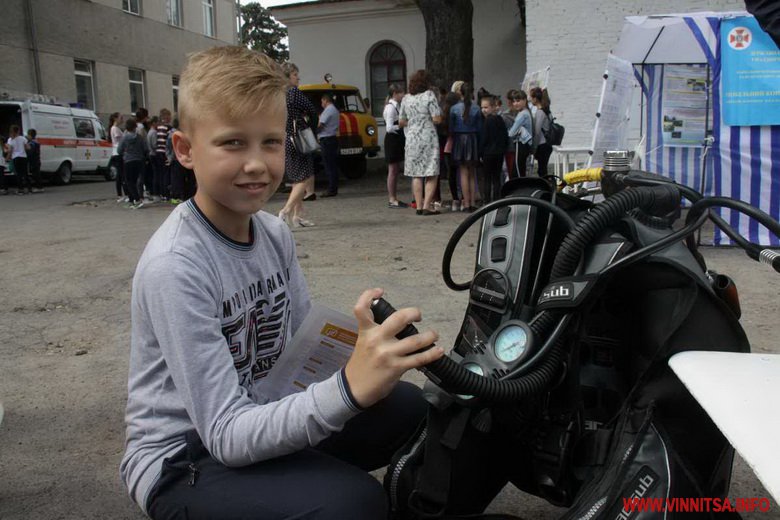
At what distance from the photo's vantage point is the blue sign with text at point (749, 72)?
5.88 metres

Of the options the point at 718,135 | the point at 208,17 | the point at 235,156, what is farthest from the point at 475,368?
the point at 208,17

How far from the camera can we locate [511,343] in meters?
1.44

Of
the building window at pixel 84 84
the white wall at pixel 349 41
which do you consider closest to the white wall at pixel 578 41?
the white wall at pixel 349 41

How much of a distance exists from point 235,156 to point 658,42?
7583mm

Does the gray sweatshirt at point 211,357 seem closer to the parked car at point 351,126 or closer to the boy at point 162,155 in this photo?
the boy at point 162,155

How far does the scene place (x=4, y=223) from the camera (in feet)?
31.8

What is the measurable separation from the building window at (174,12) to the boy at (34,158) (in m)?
12.5

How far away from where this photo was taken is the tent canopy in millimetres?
7316

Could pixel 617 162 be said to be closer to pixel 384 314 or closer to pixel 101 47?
pixel 384 314

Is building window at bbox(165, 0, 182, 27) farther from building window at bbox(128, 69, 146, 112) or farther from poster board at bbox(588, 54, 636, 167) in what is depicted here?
poster board at bbox(588, 54, 636, 167)

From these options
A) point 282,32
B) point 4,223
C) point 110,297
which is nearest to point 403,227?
point 110,297

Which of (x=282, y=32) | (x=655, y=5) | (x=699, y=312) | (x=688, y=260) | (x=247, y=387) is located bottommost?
(x=247, y=387)

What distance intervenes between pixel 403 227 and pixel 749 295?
418 centimetres

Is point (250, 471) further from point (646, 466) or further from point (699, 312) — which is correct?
point (699, 312)
